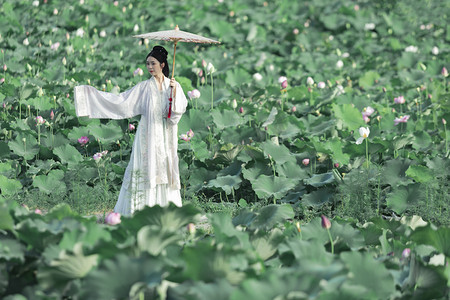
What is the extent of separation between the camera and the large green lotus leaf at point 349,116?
25.1ft

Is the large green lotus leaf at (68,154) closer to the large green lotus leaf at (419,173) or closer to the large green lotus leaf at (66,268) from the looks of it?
the large green lotus leaf at (419,173)

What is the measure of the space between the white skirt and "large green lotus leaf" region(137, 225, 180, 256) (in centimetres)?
189

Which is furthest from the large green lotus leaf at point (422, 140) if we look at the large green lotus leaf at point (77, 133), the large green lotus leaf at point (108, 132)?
the large green lotus leaf at point (77, 133)

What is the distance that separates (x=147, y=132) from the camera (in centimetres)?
545

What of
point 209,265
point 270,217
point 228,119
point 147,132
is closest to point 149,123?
point 147,132

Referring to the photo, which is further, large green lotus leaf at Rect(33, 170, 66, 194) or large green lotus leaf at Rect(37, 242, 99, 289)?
large green lotus leaf at Rect(33, 170, 66, 194)

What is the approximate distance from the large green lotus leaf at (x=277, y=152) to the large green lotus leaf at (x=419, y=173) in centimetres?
104

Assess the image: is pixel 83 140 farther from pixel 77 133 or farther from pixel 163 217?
pixel 163 217

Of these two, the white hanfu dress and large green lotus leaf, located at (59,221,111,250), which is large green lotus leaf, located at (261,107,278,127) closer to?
the white hanfu dress

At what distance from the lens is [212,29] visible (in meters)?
11.4

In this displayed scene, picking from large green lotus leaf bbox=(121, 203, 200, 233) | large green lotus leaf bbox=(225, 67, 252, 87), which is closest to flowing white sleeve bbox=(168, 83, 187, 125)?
large green lotus leaf bbox=(121, 203, 200, 233)

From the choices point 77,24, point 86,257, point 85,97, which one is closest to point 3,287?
point 86,257

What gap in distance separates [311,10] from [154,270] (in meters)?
10.2

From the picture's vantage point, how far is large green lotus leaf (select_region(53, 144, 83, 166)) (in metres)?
6.77
